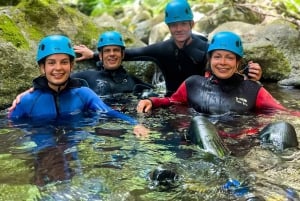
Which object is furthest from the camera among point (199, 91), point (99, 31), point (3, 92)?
point (99, 31)

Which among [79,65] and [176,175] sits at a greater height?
[79,65]

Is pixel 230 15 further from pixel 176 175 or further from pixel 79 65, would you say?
pixel 176 175

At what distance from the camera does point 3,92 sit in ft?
23.2

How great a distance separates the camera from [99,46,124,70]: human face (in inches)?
296

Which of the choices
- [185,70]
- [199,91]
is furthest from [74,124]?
[185,70]

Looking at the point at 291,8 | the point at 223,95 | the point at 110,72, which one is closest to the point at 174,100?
the point at 223,95

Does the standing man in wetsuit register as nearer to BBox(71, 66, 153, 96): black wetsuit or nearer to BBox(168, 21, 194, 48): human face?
BBox(168, 21, 194, 48): human face

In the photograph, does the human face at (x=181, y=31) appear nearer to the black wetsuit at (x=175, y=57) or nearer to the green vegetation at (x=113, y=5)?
the black wetsuit at (x=175, y=57)

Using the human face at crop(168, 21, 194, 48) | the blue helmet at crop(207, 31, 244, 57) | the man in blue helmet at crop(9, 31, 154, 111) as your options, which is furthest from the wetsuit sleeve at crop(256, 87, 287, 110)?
the man in blue helmet at crop(9, 31, 154, 111)

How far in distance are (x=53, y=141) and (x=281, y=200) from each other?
261 centimetres

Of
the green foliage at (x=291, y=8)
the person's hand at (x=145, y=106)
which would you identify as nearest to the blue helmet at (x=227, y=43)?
the person's hand at (x=145, y=106)

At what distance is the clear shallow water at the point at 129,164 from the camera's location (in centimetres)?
336

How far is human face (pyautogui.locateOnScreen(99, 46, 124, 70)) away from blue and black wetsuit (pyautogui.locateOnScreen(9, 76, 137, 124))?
173 centimetres

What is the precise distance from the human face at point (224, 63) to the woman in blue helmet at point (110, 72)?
218 cm
